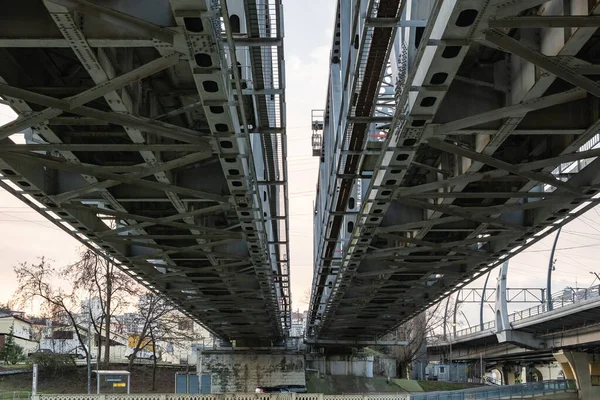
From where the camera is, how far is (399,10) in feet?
37.2

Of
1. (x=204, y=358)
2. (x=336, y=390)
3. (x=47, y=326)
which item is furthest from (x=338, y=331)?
(x=47, y=326)

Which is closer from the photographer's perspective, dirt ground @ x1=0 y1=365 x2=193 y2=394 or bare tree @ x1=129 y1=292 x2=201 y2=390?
dirt ground @ x1=0 y1=365 x2=193 y2=394

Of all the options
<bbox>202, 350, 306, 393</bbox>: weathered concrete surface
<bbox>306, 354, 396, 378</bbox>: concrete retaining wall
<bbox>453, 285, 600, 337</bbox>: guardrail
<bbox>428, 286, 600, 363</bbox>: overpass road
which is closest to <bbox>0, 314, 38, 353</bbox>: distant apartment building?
<bbox>306, 354, 396, 378</bbox>: concrete retaining wall

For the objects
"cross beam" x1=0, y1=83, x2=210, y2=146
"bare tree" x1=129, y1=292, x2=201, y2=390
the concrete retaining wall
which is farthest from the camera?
the concrete retaining wall

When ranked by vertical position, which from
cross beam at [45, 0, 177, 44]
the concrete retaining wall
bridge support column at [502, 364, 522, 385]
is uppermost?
cross beam at [45, 0, 177, 44]

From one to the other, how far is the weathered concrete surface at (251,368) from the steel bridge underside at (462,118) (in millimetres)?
35847

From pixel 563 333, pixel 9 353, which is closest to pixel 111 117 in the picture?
pixel 563 333

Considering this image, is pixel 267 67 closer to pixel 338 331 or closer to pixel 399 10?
pixel 399 10

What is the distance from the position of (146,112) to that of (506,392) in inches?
1660

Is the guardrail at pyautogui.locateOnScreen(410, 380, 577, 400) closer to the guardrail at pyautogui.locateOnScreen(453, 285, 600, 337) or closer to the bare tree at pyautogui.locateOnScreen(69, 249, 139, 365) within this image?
the guardrail at pyautogui.locateOnScreen(453, 285, 600, 337)

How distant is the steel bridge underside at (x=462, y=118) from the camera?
10289 mm

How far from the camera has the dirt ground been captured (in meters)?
→ 59.8

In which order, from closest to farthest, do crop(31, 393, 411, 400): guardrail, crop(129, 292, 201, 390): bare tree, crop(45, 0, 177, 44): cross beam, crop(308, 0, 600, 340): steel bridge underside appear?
crop(45, 0, 177, 44): cross beam < crop(308, 0, 600, 340): steel bridge underside < crop(31, 393, 411, 400): guardrail < crop(129, 292, 201, 390): bare tree

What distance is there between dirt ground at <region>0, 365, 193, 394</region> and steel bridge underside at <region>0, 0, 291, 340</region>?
37332 millimetres
